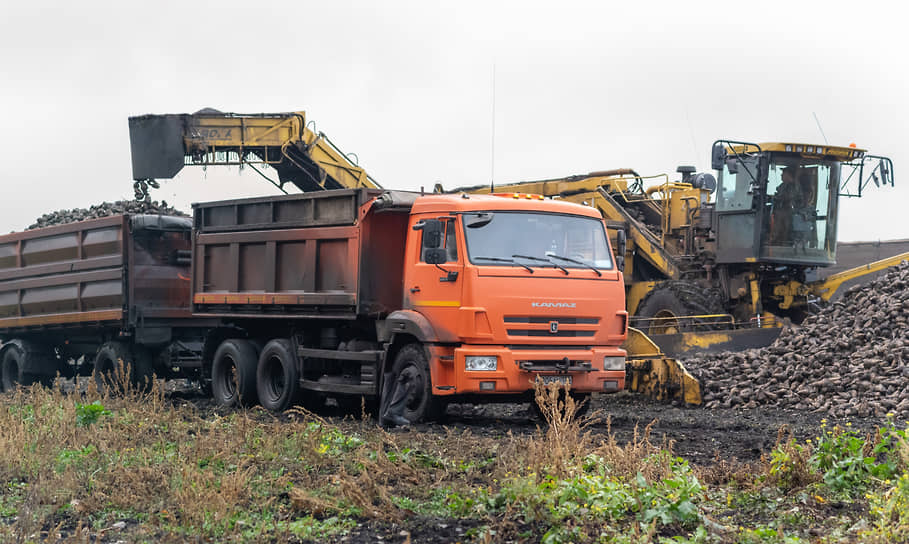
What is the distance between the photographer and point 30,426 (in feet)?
38.8

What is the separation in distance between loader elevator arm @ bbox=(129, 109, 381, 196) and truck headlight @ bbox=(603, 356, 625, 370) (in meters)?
13.1

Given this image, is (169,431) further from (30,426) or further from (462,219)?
(462,219)

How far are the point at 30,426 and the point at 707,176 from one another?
555 inches

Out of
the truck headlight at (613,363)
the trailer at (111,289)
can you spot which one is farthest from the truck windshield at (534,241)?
the trailer at (111,289)

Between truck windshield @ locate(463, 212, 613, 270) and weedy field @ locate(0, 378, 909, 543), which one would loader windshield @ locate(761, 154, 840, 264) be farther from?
weedy field @ locate(0, 378, 909, 543)

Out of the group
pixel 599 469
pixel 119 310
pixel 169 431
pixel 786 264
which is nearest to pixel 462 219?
pixel 169 431

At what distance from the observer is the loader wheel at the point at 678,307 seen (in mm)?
19297

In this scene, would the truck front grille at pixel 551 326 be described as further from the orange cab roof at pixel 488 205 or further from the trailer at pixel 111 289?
the trailer at pixel 111 289

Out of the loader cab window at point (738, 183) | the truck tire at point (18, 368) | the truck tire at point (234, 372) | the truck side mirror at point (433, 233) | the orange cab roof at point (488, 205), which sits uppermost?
the loader cab window at point (738, 183)

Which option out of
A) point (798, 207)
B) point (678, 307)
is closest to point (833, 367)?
point (678, 307)

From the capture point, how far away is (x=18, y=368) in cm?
2027

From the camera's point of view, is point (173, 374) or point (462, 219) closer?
point (462, 219)

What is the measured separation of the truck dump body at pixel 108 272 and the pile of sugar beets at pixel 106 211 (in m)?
2.56

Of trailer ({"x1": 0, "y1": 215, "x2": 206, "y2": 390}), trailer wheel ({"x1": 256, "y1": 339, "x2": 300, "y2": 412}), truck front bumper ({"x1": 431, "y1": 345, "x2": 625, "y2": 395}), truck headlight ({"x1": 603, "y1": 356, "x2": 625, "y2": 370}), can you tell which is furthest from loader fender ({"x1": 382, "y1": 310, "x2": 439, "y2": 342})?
trailer ({"x1": 0, "y1": 215, "x2": 206, "y2": 390})
